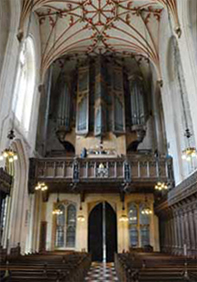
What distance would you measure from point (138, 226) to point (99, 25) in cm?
1433

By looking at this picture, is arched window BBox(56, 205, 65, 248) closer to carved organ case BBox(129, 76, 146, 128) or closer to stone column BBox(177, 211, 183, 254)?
carved organ case BBox(129, 76, 146, 128)

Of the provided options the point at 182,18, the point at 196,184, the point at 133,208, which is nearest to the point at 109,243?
the point at 133,208

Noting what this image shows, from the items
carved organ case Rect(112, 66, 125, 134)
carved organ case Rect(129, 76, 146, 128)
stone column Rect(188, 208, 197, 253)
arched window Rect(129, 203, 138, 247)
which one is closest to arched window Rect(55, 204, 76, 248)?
arched window Rect(129, 203, 138, 247)

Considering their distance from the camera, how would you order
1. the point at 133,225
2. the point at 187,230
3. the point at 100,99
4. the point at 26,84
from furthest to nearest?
1. the point at 100,99
2. the point at 133,225
3. the point at 26,84
4. the point at 187,230

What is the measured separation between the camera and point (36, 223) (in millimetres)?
17422

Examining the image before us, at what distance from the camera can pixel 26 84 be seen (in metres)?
16.2

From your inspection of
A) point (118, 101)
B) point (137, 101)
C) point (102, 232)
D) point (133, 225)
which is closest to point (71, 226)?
point (102, 232)

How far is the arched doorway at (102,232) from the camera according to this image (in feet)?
63.0

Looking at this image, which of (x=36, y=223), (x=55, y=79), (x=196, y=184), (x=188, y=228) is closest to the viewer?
(x=196, y=184)

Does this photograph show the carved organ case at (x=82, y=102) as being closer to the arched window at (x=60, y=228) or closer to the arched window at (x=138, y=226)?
the arched window at (x=60, y=228)

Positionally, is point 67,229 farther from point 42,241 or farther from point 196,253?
point 196,253

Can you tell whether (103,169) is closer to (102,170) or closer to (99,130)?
(102,170)

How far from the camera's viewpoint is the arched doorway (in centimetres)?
1920

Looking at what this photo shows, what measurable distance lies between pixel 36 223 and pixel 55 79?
39.6ft
